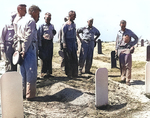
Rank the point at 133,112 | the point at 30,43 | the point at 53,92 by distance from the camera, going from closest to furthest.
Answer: the point at 133,112, the point at 30,43, the point at 53,92

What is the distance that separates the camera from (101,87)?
17.8 ft

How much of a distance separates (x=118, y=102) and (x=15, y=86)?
2.78 meters

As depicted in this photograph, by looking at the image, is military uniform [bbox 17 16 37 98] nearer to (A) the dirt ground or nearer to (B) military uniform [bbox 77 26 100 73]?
(A) the dirt ground

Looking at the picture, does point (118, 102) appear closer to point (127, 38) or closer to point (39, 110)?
point (39, 110)

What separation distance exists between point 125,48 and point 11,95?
15.7 ft

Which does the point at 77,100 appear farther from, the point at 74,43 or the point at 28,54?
the point at 74,43

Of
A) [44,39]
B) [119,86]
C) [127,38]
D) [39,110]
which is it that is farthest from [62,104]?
[127,38]

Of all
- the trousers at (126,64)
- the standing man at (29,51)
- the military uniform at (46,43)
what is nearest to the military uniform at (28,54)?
the standing man at (29,51)

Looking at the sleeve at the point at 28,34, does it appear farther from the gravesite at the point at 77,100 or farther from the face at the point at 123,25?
the face at the point at 123,25

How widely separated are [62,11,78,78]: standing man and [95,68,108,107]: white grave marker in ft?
10.2

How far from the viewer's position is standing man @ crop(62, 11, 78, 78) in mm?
A: 8203

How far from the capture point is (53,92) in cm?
652

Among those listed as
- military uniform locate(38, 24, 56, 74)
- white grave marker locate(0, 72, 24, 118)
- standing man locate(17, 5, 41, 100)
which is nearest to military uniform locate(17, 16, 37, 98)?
standing man locate(17, 5, 41, 100)

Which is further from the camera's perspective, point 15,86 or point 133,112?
point 133,112
